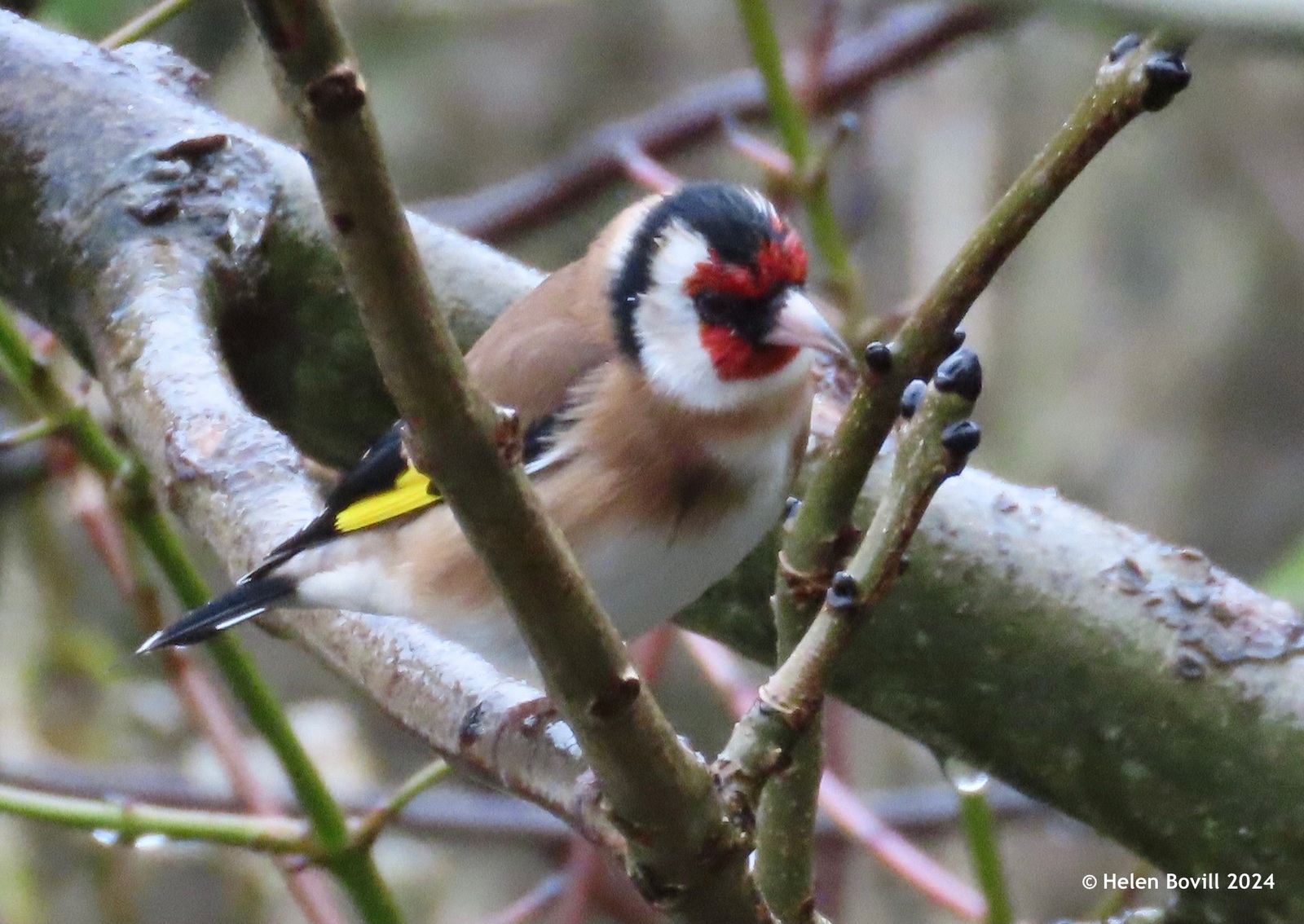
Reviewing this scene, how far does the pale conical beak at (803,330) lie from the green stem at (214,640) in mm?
667

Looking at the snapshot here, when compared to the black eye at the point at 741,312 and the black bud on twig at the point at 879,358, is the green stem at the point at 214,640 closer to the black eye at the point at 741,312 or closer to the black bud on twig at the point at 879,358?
the black eye at the point at 741,312

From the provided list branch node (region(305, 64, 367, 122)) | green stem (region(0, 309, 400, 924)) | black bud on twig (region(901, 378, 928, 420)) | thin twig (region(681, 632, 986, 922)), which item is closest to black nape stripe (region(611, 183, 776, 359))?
thin twig (region(681, 632, 986, 922))

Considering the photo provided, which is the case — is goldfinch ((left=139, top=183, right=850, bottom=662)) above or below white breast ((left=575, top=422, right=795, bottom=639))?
above

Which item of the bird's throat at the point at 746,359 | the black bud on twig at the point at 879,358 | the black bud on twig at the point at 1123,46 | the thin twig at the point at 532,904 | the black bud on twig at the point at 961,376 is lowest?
the thin twig at the point at 532,904

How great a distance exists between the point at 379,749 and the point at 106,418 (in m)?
2.69

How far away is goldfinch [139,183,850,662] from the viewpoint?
66.8 inches

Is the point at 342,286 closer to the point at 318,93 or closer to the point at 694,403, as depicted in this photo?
the point at 694,403

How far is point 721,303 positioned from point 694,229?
94 millimetres

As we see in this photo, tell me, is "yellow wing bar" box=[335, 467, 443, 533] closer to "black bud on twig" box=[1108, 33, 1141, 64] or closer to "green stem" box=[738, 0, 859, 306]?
"green stem" box=[738, 0, 859, 306]

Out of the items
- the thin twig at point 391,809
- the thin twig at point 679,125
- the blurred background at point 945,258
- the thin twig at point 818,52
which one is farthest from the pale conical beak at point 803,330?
the blurred background at point 945,258

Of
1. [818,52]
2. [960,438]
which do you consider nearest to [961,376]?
[960,438]

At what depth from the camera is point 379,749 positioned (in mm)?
5125

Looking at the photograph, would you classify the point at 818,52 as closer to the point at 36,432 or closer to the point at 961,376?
the point at 36,432

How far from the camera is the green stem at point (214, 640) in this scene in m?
1.65
